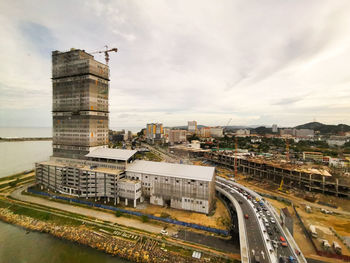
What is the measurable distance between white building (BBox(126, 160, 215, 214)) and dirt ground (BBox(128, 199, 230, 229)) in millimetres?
1750

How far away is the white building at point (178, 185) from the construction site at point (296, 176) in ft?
161

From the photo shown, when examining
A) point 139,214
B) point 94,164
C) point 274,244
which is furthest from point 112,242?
point 274,244

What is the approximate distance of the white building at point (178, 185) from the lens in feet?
168

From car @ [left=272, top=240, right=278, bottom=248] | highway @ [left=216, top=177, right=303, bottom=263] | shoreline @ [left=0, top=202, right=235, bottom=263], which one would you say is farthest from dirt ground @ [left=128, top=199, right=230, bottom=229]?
car @ [left=272, top=240, right=278, bottom=248]

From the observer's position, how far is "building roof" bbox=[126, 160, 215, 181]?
53219 mm

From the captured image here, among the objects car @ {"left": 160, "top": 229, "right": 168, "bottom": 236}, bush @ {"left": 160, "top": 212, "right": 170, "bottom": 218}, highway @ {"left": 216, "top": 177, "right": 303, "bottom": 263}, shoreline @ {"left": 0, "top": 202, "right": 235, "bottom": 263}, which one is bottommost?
shoreline @ {"left": 0, "top": 202, "right": 235, "bottom": 263}

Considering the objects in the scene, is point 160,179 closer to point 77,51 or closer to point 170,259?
point 170,259

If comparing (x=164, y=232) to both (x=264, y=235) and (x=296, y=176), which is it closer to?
(x=264, y=235)

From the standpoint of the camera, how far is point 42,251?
39.0 m

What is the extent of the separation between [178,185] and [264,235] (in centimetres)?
2534

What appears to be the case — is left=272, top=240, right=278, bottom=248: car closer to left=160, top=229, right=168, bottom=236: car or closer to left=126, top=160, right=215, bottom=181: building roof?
left=126, top=160, right=215, bottom=181: building roof

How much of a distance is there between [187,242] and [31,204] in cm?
5416

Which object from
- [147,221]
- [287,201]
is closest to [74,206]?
[147,221]

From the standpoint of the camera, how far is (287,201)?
62688 millimetres
